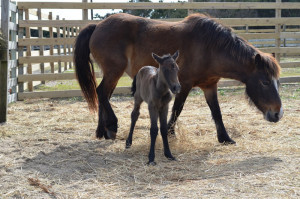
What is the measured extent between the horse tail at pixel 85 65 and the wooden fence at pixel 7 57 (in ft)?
3.64

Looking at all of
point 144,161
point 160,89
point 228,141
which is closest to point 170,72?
point 160,89

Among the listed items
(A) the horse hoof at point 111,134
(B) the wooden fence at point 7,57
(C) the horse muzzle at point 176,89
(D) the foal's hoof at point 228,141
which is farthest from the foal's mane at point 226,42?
(B) the wooden fence at point 7,57

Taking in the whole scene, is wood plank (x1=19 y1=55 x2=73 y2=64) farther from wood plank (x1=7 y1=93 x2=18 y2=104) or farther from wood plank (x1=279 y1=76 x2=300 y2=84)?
wood plank (x1=279 y1=76 x2=300 y2=84)

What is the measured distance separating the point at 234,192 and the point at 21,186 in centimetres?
183

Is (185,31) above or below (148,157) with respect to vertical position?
above

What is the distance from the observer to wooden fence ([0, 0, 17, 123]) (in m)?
6.06

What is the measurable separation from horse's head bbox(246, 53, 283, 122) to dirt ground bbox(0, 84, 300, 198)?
45cm

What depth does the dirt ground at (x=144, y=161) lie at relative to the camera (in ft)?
10.8

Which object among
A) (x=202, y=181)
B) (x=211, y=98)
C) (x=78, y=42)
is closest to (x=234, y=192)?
(x=202, y=181)

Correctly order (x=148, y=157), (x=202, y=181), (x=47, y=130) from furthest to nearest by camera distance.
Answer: (x=47, y=130) → (x=148, y=157) → (x=202, y=181)

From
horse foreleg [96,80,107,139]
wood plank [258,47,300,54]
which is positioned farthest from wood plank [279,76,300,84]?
horse foreleg [96,80,107,139]

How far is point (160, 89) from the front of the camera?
4.32 meters

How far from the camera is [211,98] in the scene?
547 centimetres

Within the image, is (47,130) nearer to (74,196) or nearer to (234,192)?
(74,196)
